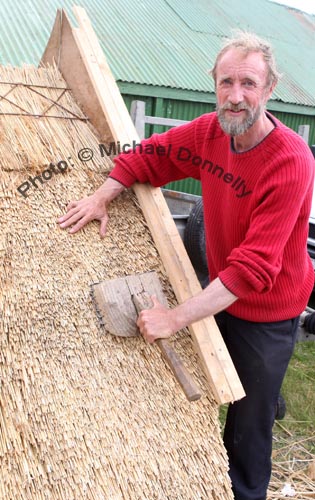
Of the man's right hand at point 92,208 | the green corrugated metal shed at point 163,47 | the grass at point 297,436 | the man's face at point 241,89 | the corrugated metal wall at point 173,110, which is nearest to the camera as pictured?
the man's face at point 241,89

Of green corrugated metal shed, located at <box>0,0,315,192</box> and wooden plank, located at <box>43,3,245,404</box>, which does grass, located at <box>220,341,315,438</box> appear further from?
green corrugated metal shed, located at <box>0,0,315,192</box>

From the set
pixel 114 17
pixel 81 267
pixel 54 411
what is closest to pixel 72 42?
pixel 81 267

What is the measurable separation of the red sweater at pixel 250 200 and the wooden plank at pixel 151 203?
174 mm

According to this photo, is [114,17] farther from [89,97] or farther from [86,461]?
[86,461]

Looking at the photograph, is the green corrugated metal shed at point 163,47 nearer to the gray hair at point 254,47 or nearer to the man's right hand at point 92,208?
the man's right hand at point 92,208

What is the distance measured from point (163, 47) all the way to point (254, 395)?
336 inches

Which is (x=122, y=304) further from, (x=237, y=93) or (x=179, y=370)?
(x=237, y=93)

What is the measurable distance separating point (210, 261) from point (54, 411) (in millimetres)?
1234

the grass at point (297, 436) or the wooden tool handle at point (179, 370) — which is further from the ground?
the wooden tool handle at point (179, 370)

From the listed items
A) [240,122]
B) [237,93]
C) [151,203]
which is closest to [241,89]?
[237,93]

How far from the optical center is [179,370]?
197 centimetres

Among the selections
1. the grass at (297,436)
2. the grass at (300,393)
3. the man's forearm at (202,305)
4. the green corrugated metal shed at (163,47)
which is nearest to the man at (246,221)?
the man's forearm at (202,305)

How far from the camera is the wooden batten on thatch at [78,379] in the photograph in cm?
181

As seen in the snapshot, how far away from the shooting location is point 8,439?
5.76 feet
